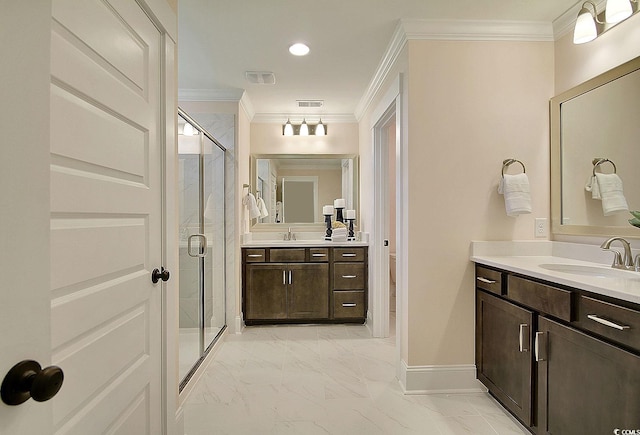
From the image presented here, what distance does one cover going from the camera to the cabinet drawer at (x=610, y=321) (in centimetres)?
123

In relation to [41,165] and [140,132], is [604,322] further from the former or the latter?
[140,132]

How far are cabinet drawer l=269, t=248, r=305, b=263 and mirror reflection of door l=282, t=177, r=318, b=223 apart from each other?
0.75 meters

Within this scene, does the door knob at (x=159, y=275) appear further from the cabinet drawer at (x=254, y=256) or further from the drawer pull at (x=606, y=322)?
the cabinet drawer at (x=254, y=256)

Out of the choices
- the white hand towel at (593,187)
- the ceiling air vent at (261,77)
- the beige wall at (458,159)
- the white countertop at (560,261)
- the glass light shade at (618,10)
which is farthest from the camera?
the ceiling air vent at (261,77)

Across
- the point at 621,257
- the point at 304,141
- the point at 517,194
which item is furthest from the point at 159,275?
the point at 304,141

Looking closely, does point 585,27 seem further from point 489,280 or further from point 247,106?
point 247,106

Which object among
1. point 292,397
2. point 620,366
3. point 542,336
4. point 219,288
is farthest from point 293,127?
point 620,366

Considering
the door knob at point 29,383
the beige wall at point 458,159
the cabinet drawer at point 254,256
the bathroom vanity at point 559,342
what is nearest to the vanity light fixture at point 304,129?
the cabinet drawer at point 254,256

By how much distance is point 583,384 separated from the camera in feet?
4.76

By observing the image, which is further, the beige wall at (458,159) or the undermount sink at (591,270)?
the beige wall at (458,159)

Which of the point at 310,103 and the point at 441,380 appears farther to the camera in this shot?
the point at 310,103

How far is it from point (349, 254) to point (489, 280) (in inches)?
69.4

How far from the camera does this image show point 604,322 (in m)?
1.34

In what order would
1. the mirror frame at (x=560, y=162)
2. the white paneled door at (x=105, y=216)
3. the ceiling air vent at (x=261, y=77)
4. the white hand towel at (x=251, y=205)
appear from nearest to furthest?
the white paneled door at (x=105, y=216) → the mirror frame at (x=560, y=162) → the ceiling air vent at (x=261, y=77) → the white hand towel at (x=251, y=205)
